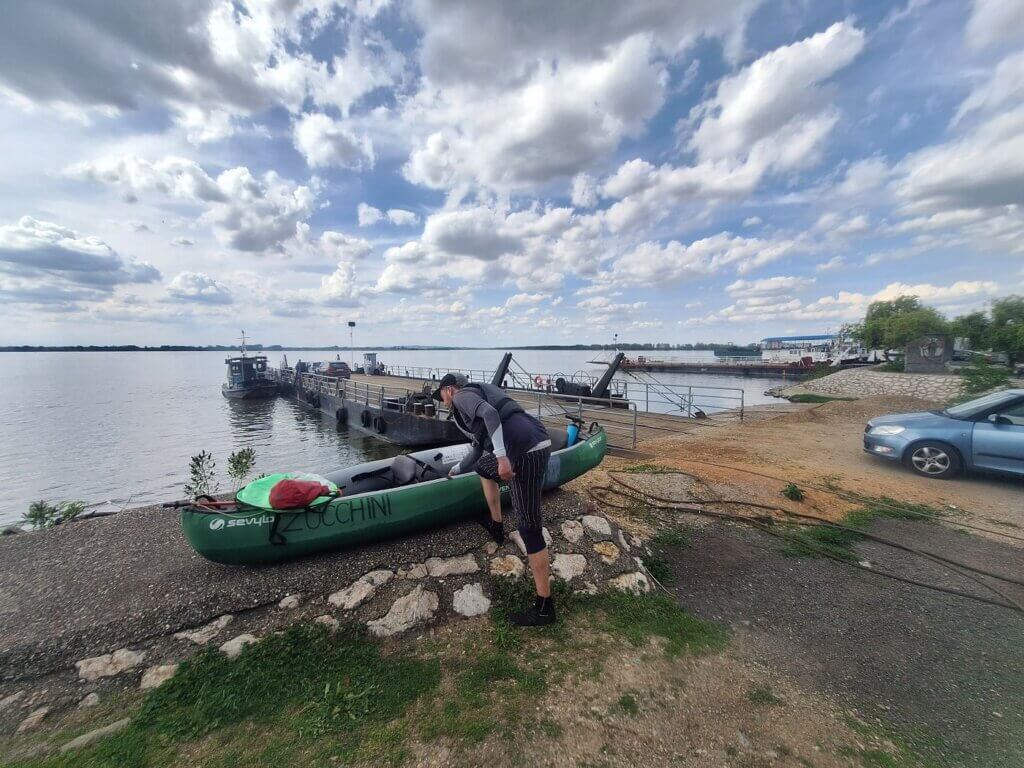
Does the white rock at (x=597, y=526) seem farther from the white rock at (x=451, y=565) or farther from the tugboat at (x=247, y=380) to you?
the tugboat at (x=247, y=380)

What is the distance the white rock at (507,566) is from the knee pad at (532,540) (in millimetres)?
708

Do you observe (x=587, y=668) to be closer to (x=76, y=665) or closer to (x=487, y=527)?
(x=487, y=527)

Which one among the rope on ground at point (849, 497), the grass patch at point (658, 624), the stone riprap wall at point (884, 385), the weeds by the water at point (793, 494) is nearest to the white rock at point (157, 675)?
the grass patch at point (658, 624)

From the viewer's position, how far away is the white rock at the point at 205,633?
9.66 ft

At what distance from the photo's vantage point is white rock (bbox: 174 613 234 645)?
295 centimetres

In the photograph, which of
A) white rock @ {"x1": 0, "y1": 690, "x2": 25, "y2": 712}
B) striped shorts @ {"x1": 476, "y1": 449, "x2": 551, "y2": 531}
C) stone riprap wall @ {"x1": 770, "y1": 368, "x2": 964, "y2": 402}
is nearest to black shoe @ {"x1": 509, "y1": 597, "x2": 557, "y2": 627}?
striped shorts @ {"x1": 476, "y1": 449, "x2": 551, "y2": 531}

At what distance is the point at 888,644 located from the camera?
306 cm

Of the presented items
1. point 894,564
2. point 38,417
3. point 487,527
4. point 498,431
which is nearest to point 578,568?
point 487,527

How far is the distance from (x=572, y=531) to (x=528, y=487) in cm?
145

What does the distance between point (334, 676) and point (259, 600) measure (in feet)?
3.54

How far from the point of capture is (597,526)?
445 cm

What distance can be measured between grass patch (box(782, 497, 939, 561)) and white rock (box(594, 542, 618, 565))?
2.12 metres

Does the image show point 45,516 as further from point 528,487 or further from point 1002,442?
point 1002,442

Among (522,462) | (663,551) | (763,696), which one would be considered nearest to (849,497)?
(663,551)
